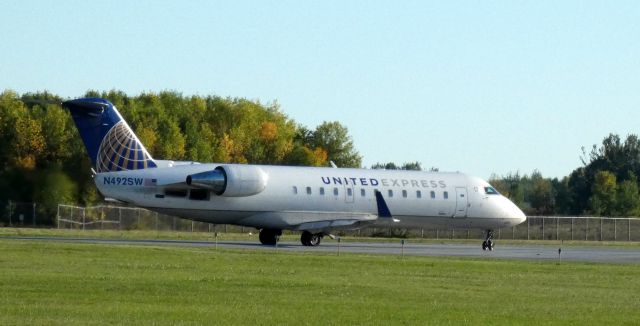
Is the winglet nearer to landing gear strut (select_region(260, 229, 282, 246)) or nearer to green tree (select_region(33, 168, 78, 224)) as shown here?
landing gear strut (select_region(260, 229, 282, 246))

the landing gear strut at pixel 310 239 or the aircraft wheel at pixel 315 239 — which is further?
the aircraft wheel at pixel 315 239

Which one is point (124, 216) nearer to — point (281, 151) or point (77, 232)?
point (77, 232)

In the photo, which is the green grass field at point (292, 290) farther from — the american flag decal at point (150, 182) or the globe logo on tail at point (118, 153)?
the globe logo on tail at point (118, 153)

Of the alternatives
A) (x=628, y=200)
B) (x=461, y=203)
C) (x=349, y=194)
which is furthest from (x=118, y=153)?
(x=628, y=200)

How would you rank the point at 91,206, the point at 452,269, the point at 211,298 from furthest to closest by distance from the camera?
the point at 91,206 → the point at 452,269 → the point at 211,298

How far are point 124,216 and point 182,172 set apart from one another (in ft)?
65.4

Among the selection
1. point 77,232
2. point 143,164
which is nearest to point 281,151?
point 77,232

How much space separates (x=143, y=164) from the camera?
5484 cm

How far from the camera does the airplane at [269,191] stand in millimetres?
54062

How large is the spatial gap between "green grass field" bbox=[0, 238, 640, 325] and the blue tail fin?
1170cm

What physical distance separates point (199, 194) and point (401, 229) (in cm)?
1610

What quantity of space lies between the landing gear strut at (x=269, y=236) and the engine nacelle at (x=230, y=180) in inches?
96.6

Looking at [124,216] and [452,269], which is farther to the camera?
[124,216]

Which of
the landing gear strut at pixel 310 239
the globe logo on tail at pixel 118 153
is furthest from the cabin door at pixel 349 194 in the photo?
the globe logo on tail at pixel 118 153
